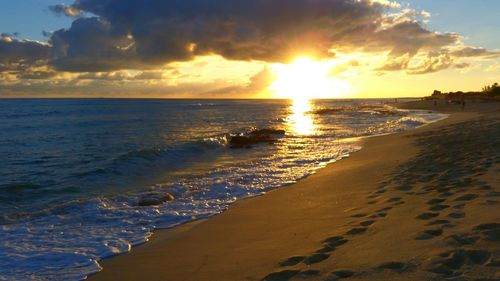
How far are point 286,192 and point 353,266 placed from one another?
7.19 metres

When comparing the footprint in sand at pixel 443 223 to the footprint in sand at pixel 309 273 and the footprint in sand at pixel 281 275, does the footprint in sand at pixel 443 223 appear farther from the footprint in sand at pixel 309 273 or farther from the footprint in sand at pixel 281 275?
the footprint in sand at pixel 281 275

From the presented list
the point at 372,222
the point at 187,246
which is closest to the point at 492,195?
the point at 372,222

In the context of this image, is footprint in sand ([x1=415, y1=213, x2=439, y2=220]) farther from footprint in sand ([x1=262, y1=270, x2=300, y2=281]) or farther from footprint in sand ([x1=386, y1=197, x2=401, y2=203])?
footprint in sand ([x1=262, y1=270, x2=300, y2=281])

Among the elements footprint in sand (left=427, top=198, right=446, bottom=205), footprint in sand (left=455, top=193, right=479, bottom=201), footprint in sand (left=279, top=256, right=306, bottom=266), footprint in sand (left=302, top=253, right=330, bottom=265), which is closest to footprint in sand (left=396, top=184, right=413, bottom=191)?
footprint in sand (left=427, top=198, right=446, bottom=205)

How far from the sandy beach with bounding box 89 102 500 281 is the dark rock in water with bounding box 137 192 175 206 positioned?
2226 mm

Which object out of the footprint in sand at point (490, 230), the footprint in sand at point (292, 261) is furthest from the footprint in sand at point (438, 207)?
the footprint in sand at point (292, 261)

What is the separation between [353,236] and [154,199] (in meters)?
7.01

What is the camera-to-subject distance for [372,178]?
1216 cm

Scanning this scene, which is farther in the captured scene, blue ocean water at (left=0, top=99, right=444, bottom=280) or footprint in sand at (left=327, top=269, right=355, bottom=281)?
blue ocean water at (left=0, top=99, right=444, bottom=280)

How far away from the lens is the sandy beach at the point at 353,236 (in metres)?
4.76

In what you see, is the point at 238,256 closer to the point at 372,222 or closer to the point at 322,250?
the point at 322,250

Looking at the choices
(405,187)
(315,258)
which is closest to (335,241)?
(315,258)

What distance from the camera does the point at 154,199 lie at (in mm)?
11766

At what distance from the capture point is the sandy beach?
15.6 ft
